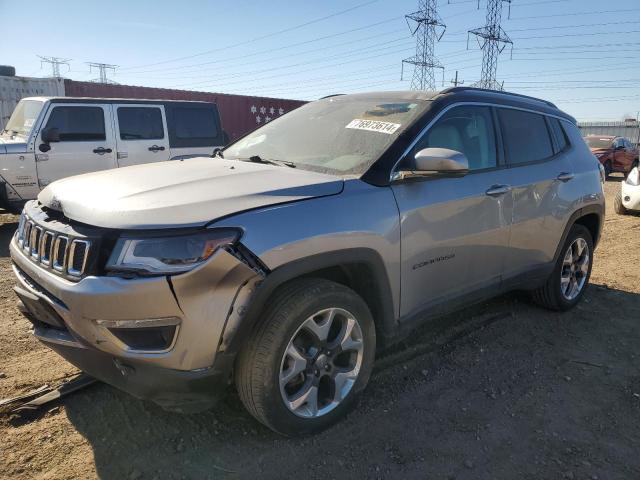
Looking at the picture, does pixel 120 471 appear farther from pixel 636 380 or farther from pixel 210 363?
pixel 636 380

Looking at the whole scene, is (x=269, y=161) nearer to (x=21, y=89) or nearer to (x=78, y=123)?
(x=78, y=123)

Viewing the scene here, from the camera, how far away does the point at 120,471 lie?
2.39m

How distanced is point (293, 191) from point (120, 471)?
1551 mm

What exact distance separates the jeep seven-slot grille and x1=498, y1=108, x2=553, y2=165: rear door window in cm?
290

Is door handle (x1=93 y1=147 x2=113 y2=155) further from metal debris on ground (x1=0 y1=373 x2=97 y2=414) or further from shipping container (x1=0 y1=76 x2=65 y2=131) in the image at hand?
shipping container (x1=0 y1=76 x2=65 y2=131)

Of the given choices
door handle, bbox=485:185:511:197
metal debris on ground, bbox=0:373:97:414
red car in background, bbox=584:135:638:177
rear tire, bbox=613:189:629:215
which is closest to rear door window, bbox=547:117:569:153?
door handle, bbox=485:185:511:197

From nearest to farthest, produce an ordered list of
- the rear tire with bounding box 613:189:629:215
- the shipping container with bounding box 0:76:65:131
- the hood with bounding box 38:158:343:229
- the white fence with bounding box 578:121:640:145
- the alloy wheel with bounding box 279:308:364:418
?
1. the hood with bounding box 38:158:343:229
2. the alloy wheel with bounding box 279:308:364:418
3. the rear tire with bounding box 613:189:629:215
4. the shipping container with bounding box 0:76:65:131
5. the white fence with bounding box 578:121:640:145

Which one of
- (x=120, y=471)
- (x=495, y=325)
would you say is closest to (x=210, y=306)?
(x=120, y=471)

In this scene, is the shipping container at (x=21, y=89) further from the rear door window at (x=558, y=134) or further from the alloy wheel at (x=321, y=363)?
the alloy wheel at (x=321, y=363)

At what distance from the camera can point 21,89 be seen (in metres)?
13.8

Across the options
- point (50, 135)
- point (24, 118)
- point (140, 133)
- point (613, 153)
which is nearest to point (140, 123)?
point (140, 133)

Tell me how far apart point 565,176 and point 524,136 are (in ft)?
1.81

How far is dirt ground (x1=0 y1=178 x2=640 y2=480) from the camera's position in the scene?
248 centimetres

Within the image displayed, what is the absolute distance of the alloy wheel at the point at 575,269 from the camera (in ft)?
15.0
